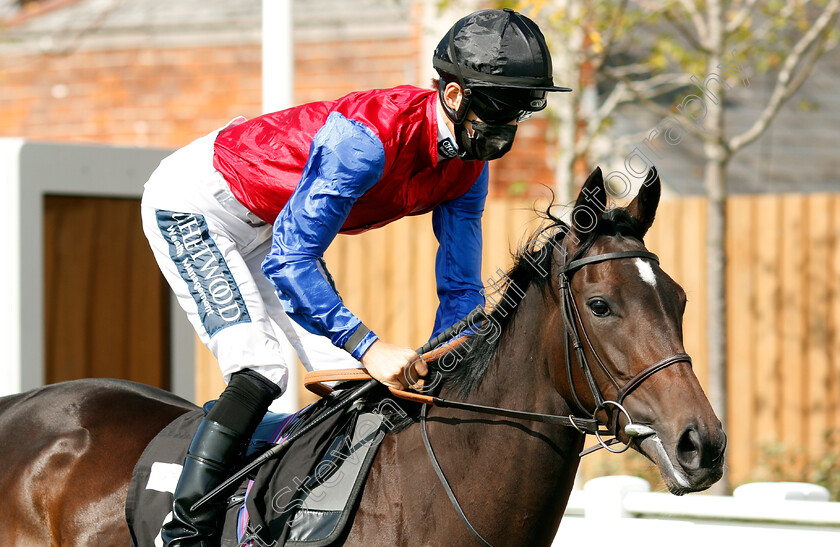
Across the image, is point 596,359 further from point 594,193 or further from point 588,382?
point 594,193

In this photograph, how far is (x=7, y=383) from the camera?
6117mm

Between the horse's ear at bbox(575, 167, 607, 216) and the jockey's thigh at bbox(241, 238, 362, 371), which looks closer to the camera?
the horse's ear at bbox(575, 167, 607, 216)

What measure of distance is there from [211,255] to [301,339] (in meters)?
0.52

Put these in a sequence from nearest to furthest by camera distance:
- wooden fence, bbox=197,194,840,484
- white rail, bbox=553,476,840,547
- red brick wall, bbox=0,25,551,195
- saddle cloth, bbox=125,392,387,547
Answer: saddle cloth, bbox=125,392,387,547, white rail, bbox=553,476,840,547, wooden fence, bbox=197,194,840,484, red brick wall, bbox=0,25,551,195

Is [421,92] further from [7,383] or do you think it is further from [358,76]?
[358,76]

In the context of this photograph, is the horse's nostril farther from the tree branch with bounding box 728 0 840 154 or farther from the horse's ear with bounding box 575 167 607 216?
the tree branch with bounding box 728 0 840 154

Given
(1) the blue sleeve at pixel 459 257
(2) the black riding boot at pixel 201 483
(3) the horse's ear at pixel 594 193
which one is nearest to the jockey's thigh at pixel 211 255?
(2) the black riding boot at pixel 201 483

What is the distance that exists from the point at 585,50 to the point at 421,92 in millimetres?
4837

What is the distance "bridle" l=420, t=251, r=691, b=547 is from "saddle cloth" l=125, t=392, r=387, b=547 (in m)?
0.25

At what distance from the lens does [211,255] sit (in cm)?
327

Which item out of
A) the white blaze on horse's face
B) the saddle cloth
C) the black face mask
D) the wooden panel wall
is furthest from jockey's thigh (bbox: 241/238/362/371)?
the wooden panel wall

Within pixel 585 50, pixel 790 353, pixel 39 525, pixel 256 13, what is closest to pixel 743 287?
pixel 790 353

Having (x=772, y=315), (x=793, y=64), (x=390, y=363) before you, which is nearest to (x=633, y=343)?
(x=390, y=363)

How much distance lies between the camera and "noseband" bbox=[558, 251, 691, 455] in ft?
8.41
